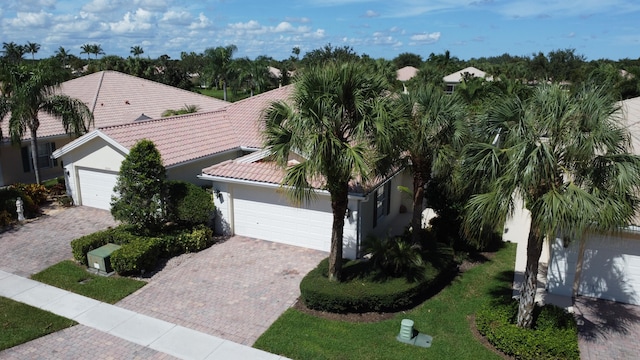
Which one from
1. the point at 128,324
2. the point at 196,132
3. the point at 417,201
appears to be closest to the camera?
the point at 128,324

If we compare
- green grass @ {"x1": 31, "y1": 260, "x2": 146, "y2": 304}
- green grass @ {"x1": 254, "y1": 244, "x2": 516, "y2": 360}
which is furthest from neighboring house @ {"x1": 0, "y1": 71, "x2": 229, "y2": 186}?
green grass @ {"x1": 254, "y1": 244, "x2": 516, "y2": 360}

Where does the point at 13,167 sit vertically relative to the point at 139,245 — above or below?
above

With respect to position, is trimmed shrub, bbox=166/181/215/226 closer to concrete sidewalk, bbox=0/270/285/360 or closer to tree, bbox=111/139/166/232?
tree, bbox=111/139/166/232

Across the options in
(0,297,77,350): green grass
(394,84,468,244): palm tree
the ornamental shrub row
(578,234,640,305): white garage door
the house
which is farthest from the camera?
the house

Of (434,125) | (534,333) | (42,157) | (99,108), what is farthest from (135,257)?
(99,108)

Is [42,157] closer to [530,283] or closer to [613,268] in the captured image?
[530,283]

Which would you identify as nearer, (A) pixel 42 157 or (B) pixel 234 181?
(B) pixel 234 181

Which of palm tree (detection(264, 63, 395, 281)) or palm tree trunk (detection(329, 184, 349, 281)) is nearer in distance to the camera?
palm tree (detection(264, 63, 395, 281))

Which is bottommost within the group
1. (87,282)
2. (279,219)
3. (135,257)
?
(87,282)
